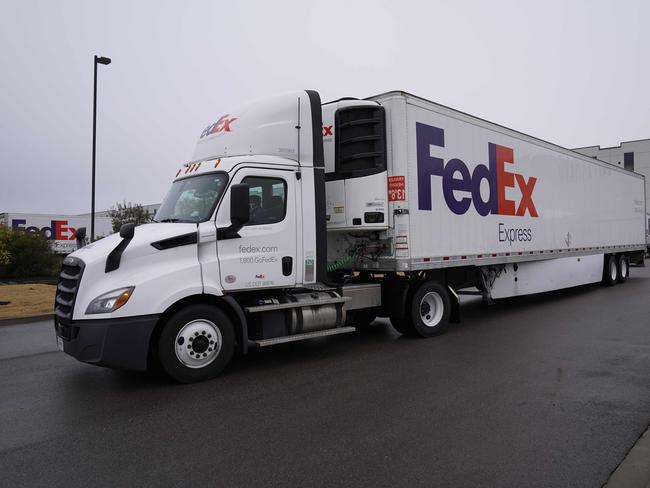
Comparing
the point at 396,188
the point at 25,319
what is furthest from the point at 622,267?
the point at 25,319

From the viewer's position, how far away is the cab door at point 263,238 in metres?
6.42

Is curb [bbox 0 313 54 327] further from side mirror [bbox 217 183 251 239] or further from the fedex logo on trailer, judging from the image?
the fedex logo on trailer

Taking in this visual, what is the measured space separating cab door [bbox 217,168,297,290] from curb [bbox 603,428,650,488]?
14.3 feet

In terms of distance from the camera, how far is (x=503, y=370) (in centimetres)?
639

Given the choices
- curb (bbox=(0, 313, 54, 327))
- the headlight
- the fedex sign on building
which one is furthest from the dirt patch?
the fedex sign on building

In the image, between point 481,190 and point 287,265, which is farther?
point 481,190

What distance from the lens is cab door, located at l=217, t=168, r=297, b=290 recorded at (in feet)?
21.1

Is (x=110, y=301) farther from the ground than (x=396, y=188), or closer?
closer

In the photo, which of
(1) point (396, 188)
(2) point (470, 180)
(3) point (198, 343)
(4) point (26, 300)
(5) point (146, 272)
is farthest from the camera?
(4) point (26, 300)

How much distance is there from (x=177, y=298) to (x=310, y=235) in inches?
84.6

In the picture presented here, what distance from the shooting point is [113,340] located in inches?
218

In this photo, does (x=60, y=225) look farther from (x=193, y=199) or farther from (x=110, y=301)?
(x=110, y=301)

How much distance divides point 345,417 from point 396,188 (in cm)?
416

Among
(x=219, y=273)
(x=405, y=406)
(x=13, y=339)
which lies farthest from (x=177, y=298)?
(x=13, y=339)
